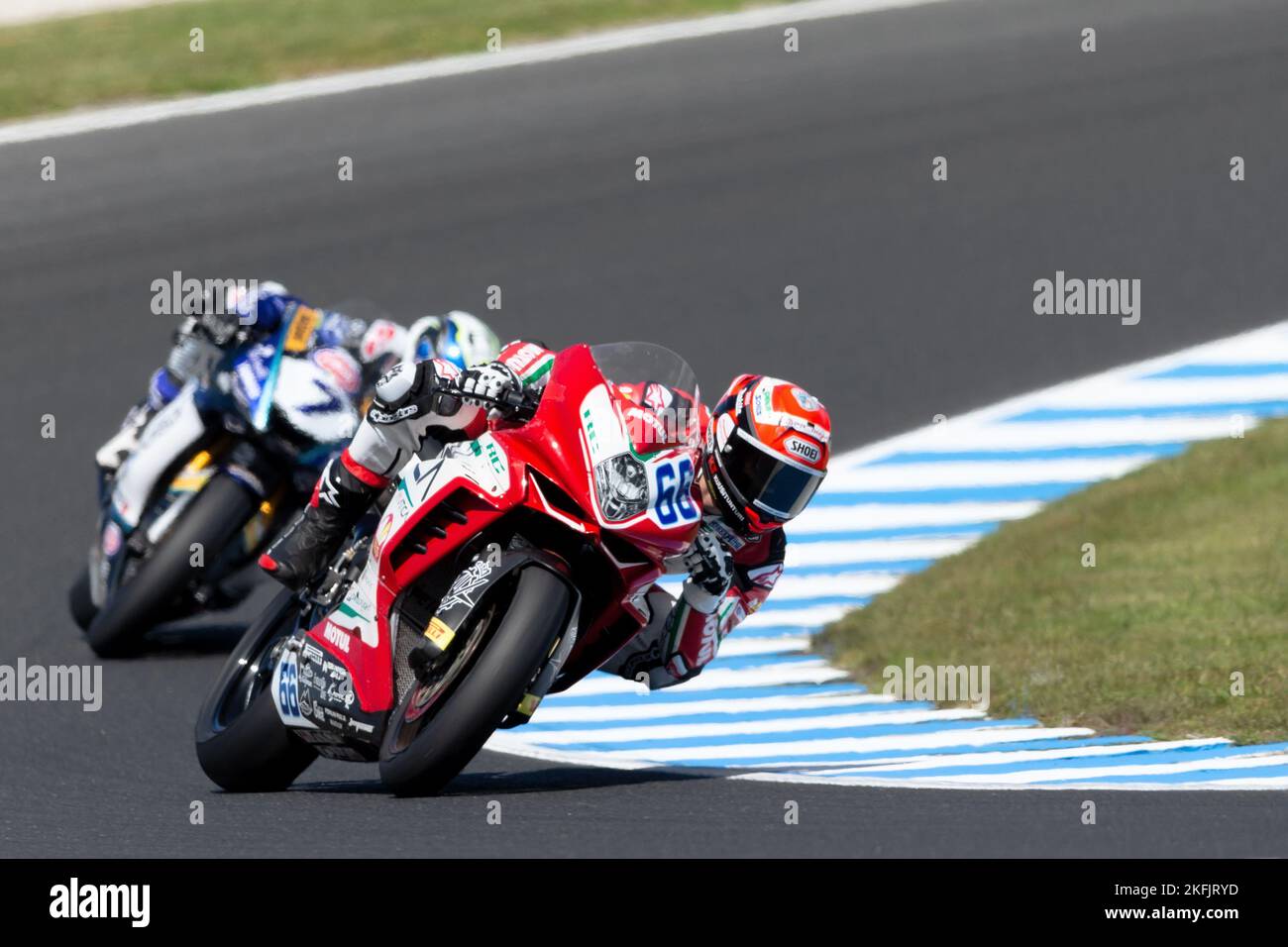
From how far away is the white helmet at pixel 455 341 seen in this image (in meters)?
8.40

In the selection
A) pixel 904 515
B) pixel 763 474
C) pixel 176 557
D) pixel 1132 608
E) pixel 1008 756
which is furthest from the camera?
pixel 904 515

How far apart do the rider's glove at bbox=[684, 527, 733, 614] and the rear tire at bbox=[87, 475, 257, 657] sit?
3.03 m

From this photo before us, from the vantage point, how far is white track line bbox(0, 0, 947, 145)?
15984 millimetres

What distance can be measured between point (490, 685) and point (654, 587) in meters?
1.03

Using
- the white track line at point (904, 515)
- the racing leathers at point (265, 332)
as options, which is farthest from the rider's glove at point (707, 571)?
the white track line at point (904, 515)

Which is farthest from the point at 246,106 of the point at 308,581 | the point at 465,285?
the point at 308,581

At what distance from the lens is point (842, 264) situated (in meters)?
14.9

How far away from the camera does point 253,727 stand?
7000mm

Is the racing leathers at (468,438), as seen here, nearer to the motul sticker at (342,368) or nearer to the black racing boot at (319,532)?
the black racing boot at (319,532)

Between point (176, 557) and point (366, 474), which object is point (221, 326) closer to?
point (176, 557)

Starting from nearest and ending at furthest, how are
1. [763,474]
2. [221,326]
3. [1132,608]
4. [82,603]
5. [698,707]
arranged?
[763,474], [698,707], [221,326], [1132,608], [82,603]

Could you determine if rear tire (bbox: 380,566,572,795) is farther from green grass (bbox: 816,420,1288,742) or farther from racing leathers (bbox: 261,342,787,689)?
green grass (bbox: 816,420,1288,742)

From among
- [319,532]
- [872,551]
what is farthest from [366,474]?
[872,551]

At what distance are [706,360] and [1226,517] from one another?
3924 mm
